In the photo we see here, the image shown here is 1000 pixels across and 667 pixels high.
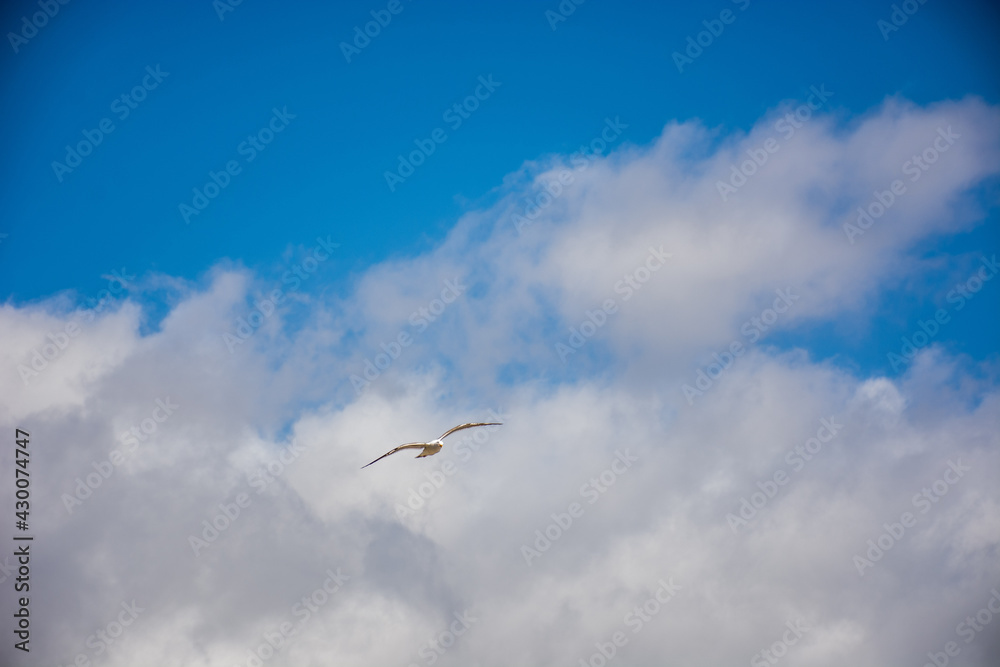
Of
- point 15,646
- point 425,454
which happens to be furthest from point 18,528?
point 425,454

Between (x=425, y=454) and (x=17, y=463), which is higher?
(x=17, y=463)

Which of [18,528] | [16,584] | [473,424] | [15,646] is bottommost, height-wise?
[473,424]

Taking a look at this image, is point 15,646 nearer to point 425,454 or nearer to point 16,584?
point 16,584

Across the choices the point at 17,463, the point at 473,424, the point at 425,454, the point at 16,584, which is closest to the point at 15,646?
the point at 16,584

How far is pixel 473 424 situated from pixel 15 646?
48127 millimetres

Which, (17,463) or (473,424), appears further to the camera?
(17,463)

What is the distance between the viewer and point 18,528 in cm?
7944

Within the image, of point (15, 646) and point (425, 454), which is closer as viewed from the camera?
point (425, 454)

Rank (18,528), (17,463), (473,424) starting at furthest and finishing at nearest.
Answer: (18,528), (17,463), (473,424)

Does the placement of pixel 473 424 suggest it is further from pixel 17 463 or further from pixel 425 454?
pixel 17 463

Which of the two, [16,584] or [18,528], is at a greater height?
[18,528]

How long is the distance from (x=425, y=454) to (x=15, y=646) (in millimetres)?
43541

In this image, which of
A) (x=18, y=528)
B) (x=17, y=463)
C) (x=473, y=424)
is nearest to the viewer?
(x=473, y=424)

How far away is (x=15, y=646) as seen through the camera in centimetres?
7506
